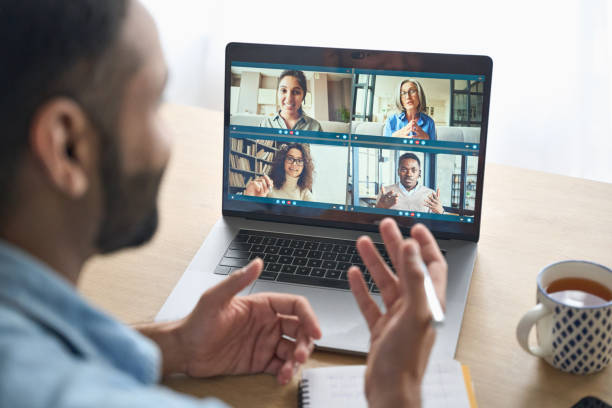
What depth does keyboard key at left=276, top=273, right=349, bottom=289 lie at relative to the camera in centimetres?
94

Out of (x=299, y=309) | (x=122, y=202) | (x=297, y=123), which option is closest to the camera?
(x=122, y=202)

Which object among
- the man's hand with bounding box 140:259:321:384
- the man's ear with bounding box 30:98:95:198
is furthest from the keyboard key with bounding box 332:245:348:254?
the man's ear with bounding box 30:98:95:198

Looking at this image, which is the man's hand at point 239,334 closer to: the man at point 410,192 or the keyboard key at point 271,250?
the keyboard key at point 271,250

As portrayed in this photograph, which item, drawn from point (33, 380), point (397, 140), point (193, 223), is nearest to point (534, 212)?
point (397, 140)

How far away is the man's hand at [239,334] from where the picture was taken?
0.80 meters

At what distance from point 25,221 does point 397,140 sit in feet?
2.10

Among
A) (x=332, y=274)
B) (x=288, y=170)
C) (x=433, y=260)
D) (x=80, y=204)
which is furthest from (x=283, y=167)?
(x=80, y=204)

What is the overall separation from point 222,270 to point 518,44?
4.61ft

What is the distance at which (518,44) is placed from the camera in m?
1.97

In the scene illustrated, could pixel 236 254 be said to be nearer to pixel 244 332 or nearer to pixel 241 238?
pixel 241 238

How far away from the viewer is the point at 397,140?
1.02m

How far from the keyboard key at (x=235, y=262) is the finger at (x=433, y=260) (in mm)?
366

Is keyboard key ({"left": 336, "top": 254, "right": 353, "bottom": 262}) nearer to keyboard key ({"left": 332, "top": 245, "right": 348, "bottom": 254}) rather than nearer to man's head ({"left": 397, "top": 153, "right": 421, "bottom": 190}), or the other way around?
keyboard key ({"left": 332, "top": 245, "right": 348, "bottom": 254})

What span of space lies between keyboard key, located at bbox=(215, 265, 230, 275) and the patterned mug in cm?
45
